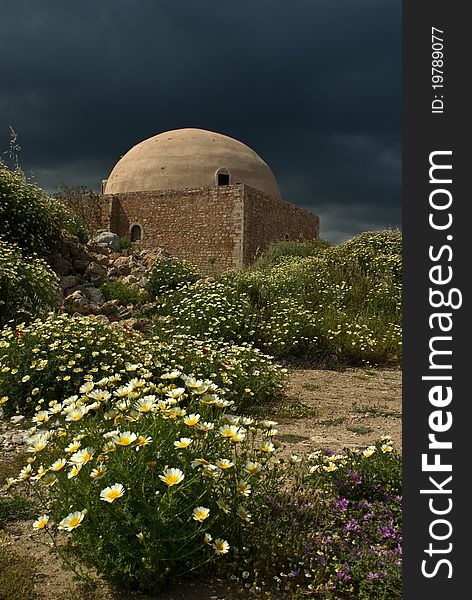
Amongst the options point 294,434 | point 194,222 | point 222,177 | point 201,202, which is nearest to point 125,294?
point 294,434

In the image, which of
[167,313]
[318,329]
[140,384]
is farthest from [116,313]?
[140,384]

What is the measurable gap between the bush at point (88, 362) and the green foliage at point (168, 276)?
5383mm

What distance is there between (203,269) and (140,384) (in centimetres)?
1549

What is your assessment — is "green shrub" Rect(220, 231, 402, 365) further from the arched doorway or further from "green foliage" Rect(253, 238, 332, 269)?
the arched doorway

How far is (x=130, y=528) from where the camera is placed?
6.80ft

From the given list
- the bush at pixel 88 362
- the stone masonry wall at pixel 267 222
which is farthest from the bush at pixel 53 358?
the stone masonry wall at pixel 267 222

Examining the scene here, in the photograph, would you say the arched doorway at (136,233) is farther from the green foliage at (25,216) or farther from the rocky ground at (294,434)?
the rocky ground at (294,434)

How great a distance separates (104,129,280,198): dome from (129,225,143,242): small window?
5.35ft

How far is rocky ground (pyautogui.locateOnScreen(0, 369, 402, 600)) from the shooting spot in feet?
7.29

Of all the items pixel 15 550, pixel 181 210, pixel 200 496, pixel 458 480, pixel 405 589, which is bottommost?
pixel 15 550

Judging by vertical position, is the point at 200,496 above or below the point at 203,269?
below

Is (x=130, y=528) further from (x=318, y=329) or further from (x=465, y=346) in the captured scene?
(x=318, y=329)

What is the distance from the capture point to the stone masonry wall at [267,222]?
17.8 metres

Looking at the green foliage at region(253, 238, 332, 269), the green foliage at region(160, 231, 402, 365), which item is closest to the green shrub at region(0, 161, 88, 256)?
the green foliage at region(160, 231, 402, 365)
